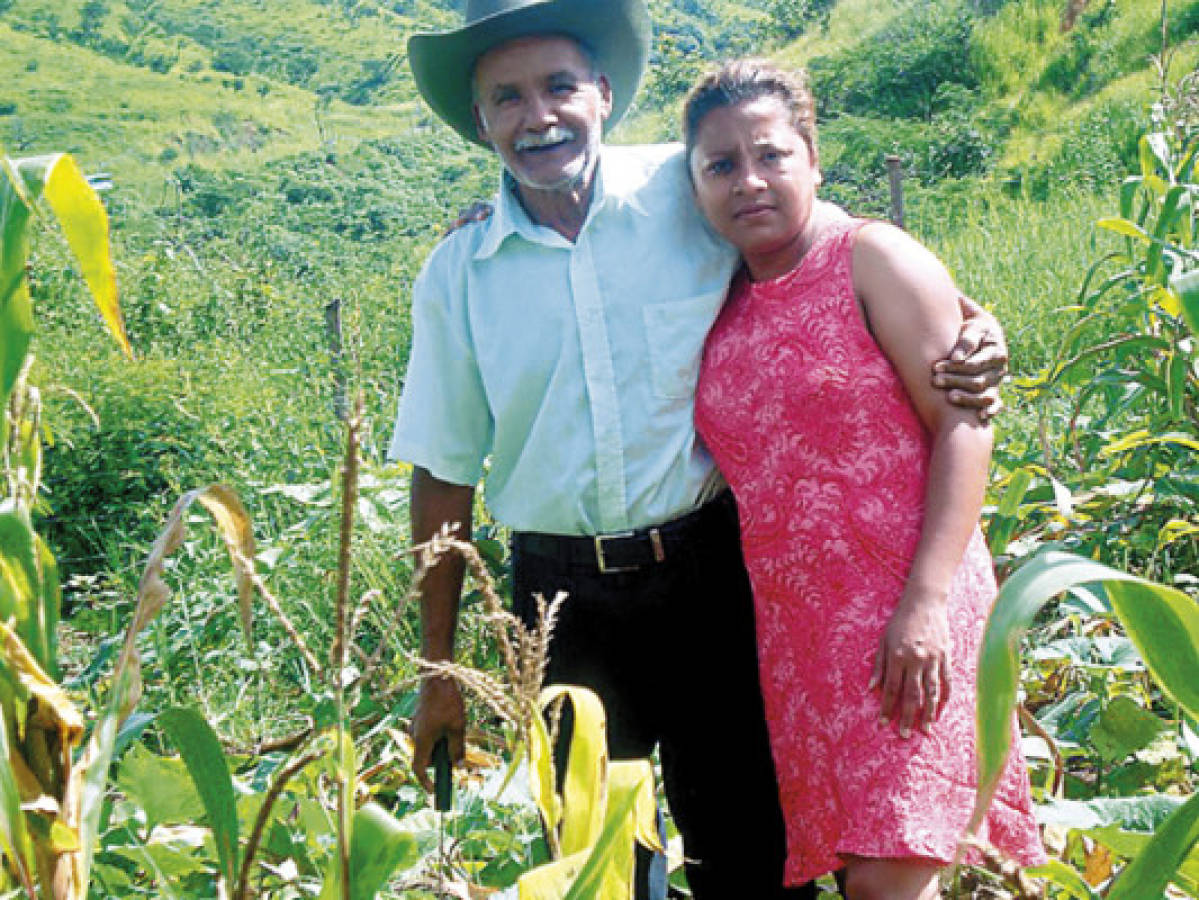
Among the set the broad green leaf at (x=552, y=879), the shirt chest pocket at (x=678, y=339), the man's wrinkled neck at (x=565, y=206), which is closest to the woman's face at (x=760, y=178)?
the shirt chest pocket at (x=678, y=339)

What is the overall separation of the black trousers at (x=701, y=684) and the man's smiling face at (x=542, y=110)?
56 cm

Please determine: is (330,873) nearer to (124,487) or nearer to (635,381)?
Answer: (635,381)

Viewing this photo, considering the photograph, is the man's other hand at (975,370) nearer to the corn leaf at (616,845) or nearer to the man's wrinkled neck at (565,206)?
the man's wrinkled neck at (565,206)

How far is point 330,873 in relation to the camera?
96 cm

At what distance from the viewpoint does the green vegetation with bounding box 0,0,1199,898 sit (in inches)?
56.9

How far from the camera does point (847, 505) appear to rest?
1.74 meters

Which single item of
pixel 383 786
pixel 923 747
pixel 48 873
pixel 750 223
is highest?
pixel 750 223

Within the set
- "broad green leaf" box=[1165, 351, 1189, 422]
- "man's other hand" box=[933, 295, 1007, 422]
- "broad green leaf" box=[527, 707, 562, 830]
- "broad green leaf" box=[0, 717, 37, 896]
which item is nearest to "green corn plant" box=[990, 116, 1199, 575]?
"broad green leaf" box=[1165, 351, 1189, 422]

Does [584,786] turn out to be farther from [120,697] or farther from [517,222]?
[517,222]

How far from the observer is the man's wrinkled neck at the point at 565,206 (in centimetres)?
210

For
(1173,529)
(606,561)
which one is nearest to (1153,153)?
(1173,529)

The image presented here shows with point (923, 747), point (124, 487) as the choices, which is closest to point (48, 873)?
point (923, 747)

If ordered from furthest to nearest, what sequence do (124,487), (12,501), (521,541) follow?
(124,487) < (521,541) < (12,501)

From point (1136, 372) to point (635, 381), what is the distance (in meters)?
0.94
